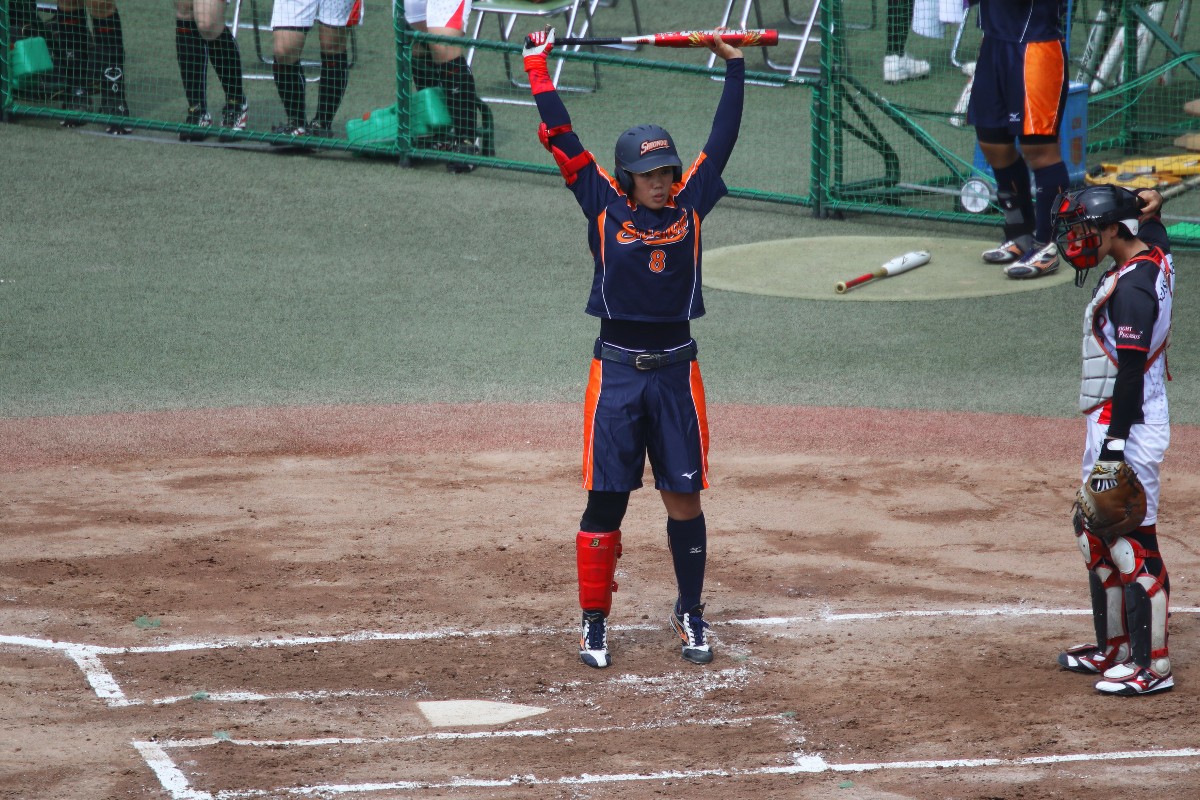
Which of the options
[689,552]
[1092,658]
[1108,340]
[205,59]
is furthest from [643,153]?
[205,59]

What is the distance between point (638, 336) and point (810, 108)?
10.4 m

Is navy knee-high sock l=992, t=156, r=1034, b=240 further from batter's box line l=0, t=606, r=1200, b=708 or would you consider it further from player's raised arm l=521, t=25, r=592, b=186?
player's raised arm l=521, t=25, r=592, b=186

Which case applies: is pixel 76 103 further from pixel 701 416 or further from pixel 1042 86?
pixel 701 416

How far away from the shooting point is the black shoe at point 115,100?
47.3ft

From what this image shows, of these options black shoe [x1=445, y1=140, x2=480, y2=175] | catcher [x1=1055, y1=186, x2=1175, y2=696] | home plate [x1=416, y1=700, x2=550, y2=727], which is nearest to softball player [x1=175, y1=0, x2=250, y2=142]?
black shoe [x1=445, y1=140, x2=480, y2=175]

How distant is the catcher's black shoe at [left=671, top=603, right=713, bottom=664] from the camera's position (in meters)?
5.43

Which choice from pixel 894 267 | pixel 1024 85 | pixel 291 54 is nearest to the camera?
pixel 1024 85

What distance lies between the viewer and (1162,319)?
4.95 metres

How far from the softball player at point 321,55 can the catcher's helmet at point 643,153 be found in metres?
8.80

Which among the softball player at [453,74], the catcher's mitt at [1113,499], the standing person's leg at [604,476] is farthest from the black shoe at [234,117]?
the catcher's mitt at [1113,499]

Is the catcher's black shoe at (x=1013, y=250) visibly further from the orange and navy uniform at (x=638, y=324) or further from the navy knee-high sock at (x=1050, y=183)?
the orange and navy uniform at (x=638, y=324)

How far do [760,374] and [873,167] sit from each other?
501cm

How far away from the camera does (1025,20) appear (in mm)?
10250

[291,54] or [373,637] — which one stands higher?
[291,54]
